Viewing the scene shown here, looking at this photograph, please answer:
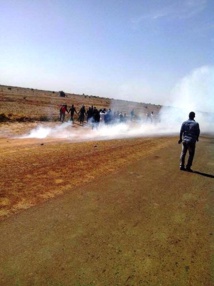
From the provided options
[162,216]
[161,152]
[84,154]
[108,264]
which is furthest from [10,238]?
[161,152]

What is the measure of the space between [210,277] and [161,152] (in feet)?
33.5

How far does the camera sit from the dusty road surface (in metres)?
3.97

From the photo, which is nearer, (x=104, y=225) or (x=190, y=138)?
(x=104, y=225)

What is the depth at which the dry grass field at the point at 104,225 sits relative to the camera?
397 centimetres

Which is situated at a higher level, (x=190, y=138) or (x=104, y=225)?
(x=190, y=138)

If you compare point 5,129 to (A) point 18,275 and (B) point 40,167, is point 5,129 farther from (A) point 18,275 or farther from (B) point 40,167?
(A) point 18,275

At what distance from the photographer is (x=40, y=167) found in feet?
31.2

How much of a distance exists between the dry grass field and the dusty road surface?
0.05 ft

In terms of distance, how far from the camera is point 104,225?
5.39 meters

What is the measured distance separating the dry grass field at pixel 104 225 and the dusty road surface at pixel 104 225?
1 cm

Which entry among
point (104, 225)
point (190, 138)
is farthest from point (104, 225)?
point (190, 138)

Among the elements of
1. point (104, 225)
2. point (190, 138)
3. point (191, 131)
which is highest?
point (191, 131)

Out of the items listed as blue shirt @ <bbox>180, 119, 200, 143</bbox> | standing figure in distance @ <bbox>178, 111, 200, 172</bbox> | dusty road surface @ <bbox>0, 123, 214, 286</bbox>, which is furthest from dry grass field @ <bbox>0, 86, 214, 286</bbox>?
blue shirt @ <bbox>180, 119, 200, 143</bbox>

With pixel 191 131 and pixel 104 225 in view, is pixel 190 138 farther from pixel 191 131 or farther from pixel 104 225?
pixel 104 225
